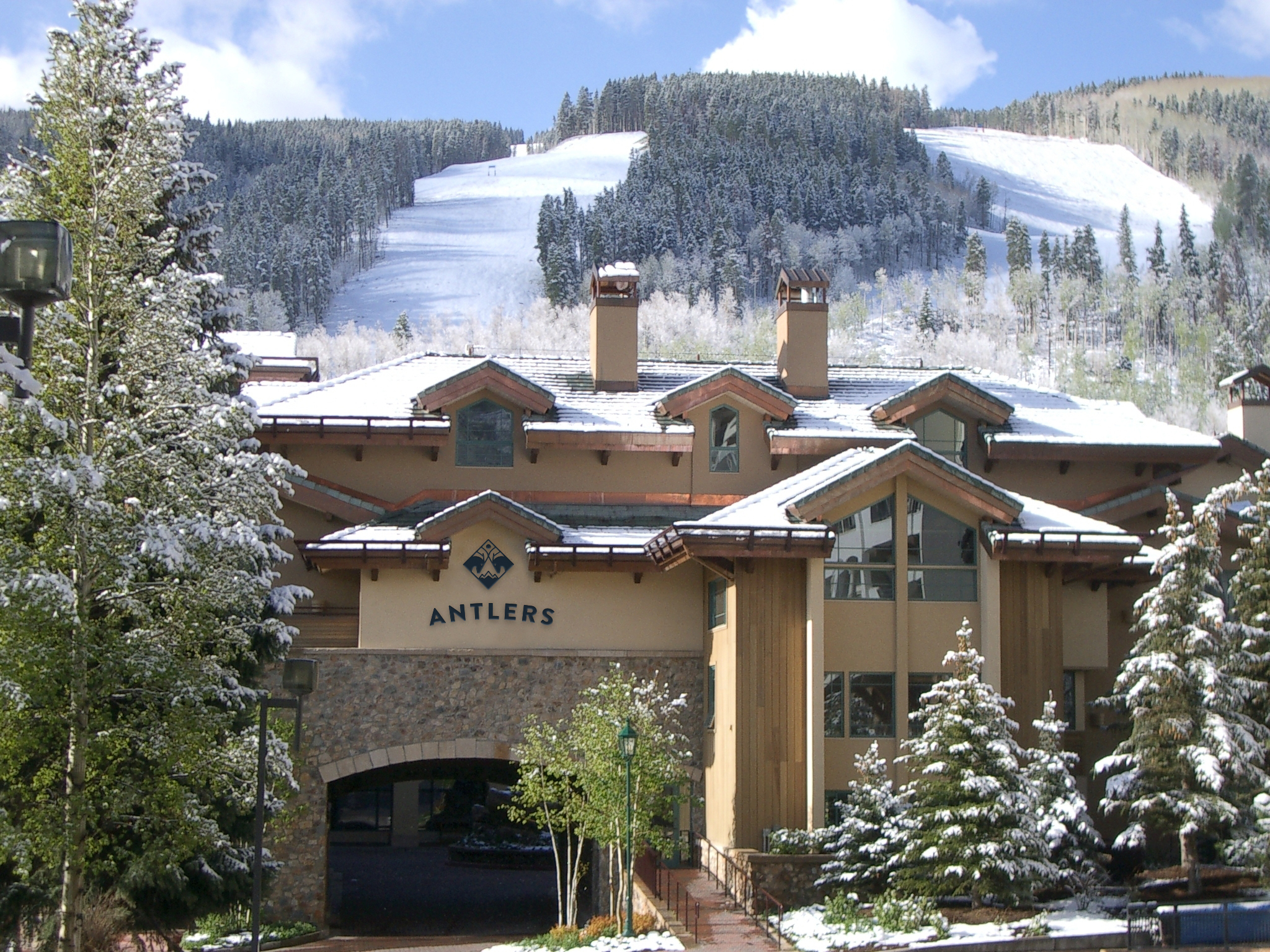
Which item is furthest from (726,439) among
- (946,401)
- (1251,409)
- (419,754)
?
(1251,409)

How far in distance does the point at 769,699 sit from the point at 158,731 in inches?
432

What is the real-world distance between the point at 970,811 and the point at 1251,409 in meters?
16.4

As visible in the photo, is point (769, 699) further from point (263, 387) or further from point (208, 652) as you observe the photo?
point (263, 387)

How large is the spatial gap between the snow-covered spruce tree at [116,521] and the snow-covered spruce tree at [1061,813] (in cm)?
1186

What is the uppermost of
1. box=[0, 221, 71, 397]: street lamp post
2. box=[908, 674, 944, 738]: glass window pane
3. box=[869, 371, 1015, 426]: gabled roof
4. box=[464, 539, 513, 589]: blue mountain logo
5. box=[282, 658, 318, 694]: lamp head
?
box=[869, 371, 1015, 426]: gabled roof

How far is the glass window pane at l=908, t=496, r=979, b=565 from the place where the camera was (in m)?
23.8

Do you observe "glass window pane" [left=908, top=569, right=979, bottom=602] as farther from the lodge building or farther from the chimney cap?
the chimney cap

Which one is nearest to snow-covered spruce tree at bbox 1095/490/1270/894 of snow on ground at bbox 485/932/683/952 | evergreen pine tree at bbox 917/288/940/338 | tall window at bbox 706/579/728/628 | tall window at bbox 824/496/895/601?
tall window at bbox 824/496/895/601

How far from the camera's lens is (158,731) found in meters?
15.3

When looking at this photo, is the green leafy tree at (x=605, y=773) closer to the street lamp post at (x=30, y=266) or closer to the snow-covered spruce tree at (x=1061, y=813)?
the snow-covered spruce tree at (x=1061, y=813)

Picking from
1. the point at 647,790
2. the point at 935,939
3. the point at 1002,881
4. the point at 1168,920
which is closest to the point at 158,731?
the point at 647,790

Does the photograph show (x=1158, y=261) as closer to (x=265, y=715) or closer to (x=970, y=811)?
(x=970, y=811)

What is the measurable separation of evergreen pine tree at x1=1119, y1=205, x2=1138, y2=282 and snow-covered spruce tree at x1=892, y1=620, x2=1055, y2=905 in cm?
15520

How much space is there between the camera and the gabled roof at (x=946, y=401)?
28.5 m
